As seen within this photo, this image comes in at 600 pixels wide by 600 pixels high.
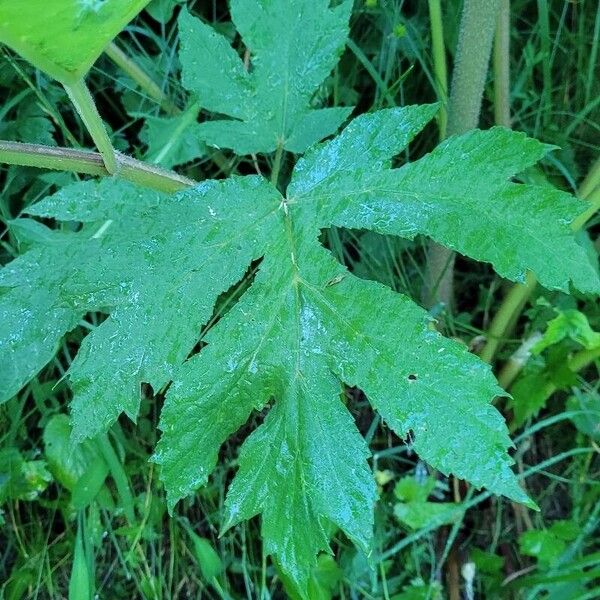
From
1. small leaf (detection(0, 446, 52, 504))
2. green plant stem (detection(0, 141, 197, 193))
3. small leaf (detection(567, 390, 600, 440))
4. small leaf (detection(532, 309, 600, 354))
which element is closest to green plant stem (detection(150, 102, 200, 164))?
green plant stem (detection(0, 141, 197, 193))

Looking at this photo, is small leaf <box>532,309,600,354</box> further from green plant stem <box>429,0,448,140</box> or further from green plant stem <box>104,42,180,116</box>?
green plant stem <box>104,42,180,116</box>

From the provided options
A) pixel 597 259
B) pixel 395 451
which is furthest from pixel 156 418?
pixel 597 259

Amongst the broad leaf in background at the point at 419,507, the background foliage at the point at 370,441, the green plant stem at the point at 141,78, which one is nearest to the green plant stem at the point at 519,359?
the background foliage at the point at 370,441

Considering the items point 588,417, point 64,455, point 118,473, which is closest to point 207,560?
point 118,473

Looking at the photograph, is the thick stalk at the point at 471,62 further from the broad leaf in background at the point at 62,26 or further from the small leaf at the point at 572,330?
the broad leaf in background at the point at 62,26

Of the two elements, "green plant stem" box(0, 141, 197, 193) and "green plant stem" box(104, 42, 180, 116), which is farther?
"green plant stem" box(104, 42, 180, 116)

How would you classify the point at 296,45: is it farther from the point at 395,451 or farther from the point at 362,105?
the point at 395,451
